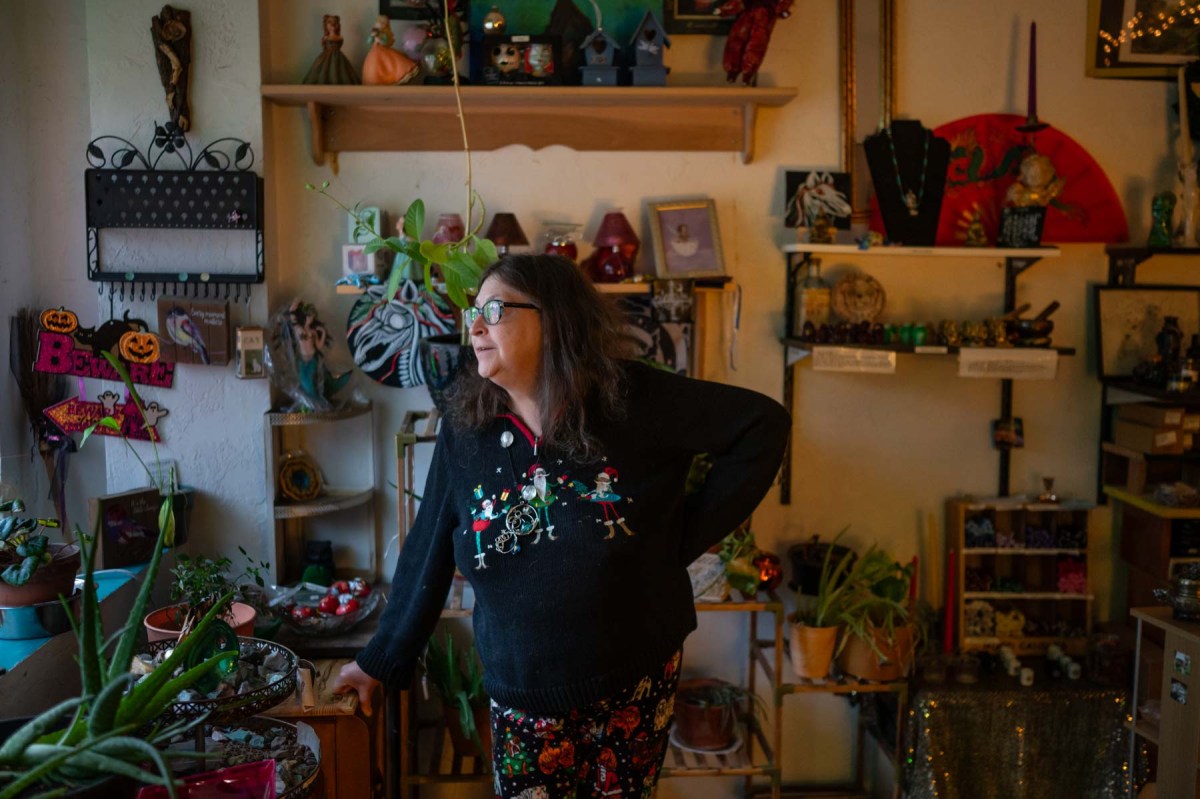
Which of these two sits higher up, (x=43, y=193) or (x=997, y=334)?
(x=43, y=193)

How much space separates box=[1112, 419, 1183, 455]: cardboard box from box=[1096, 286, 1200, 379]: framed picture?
0.18 meters

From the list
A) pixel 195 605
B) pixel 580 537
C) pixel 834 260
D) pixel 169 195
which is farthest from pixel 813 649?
pixel 169 195

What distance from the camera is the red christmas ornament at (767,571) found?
2596 millimetres

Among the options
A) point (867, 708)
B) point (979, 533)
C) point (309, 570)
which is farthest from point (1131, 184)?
point (309, 570)

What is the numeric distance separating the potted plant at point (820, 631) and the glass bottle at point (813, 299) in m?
0.63

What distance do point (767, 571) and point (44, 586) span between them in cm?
165

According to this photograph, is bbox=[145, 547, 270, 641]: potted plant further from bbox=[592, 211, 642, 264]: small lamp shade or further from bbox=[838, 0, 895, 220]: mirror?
bbox=[838, 0, 895, 220]: mirror

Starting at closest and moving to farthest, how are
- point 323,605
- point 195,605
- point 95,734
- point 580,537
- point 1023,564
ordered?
point 95,734, point 580,537, point 195,605, point 323,605, point 1023,564

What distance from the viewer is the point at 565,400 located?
1652 mm

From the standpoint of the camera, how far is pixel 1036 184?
266 cm

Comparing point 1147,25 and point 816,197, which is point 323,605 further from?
point 1147,25

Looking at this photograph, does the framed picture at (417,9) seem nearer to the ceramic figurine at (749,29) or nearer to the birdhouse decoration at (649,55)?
the birdhouse decoration at (649,55)

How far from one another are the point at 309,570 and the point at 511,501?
1163mm

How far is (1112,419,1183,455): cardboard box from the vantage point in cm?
265
